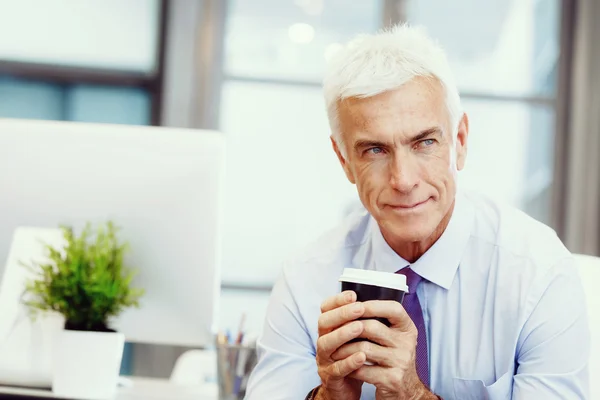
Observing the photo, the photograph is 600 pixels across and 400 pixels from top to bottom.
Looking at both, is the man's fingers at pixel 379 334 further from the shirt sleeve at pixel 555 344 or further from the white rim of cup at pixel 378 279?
the shirt sleeve at pixel 555 344

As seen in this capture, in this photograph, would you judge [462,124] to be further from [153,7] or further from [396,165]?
[153,7]

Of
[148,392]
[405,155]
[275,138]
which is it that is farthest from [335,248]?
[275,138]

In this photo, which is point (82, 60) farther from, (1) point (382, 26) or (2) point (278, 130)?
(1) point (382, 26)

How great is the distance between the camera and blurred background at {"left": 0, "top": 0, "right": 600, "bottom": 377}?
3.76 m

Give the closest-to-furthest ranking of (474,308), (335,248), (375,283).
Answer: (375,283) < (474,308) < (335,248)

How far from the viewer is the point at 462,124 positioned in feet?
4.56

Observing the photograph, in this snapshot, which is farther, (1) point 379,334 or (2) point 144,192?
(2) point 144,192

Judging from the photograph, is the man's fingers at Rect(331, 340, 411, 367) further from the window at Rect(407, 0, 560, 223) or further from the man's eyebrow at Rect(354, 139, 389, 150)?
the window at Rect(407, 0, 560, 223)

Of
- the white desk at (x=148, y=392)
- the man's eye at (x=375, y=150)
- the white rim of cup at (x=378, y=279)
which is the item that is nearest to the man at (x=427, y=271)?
the man's eye at (x=375, y=150)

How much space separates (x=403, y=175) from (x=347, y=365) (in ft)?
1.02

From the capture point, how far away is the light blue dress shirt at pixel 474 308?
1.22 metres

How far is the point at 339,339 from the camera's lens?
1.08m

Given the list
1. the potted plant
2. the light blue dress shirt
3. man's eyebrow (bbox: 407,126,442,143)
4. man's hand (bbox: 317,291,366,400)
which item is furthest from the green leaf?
man's eyebrow (bbox: 407,126,442,143)

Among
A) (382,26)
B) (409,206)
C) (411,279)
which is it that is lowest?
(411,279)
